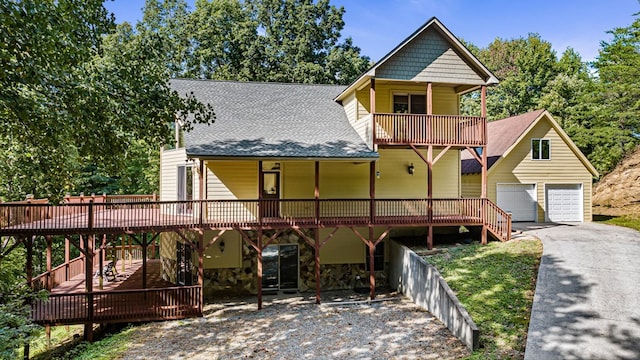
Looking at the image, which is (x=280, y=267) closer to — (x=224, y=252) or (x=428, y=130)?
(x=224, y=252)

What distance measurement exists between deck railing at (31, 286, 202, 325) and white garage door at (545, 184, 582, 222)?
685 inches

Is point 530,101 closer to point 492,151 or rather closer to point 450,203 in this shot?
point 492,151

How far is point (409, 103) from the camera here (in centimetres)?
1700

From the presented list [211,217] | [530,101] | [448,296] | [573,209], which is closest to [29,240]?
[211,217]

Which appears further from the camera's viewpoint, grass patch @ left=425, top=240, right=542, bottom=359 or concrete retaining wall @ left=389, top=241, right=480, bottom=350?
concrete retaining wall @ left=389, top=241, right=480, bottom=350

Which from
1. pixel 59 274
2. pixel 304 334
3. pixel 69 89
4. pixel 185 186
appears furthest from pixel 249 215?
pixel 59 274

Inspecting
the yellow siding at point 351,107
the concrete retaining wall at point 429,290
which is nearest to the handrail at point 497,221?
the concrete retaining wall at point 429,290

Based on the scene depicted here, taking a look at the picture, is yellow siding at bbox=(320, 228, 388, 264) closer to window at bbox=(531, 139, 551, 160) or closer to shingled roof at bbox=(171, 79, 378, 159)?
shingled roof at bbox=(171, 79, 378, 159)

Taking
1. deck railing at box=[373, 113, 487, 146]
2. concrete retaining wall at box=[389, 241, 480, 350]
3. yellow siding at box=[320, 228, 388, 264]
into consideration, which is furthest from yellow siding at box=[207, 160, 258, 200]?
concrete retaining wall at box=[389, 241, 480, 350]

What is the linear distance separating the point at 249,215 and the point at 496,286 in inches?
354

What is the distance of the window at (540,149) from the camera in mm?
19547

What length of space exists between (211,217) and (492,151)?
49.7 ft

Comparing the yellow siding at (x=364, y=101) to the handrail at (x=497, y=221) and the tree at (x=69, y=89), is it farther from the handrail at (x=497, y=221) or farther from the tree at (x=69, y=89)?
the tree at (x=69, y=89)

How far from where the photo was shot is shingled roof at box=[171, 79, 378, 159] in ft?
45.5
